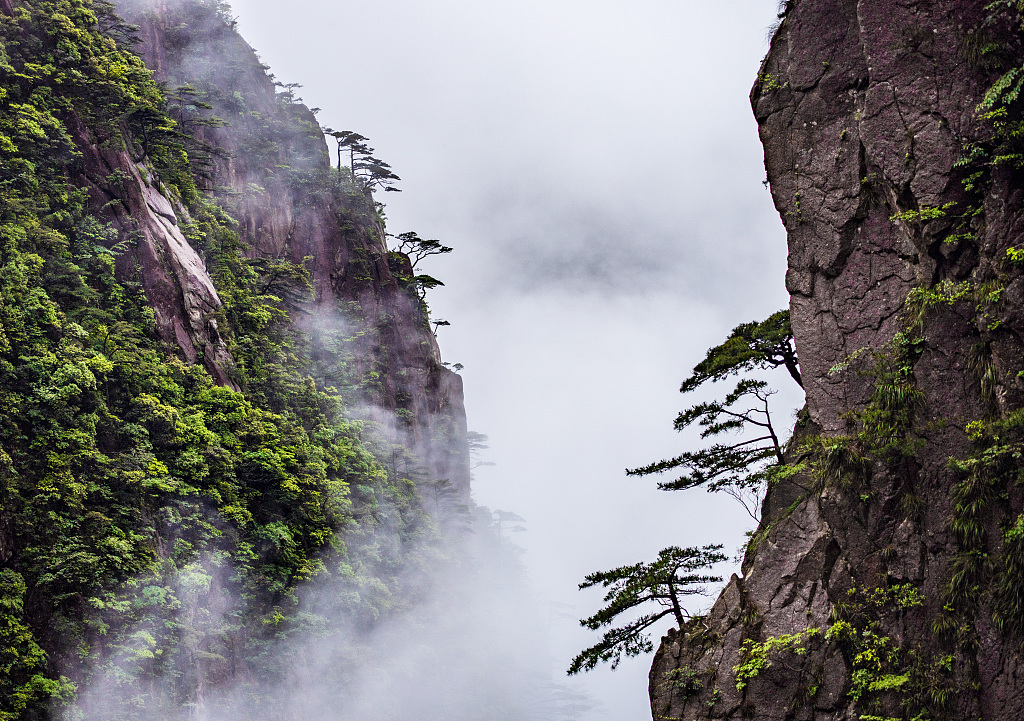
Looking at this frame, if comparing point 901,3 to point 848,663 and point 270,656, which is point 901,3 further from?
point 270,656

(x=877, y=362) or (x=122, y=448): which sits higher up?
(x=122, y=448)

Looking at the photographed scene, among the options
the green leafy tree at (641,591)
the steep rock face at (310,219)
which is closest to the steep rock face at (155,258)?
the steep rock face at (310,219)

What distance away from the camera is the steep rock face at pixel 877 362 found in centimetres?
931

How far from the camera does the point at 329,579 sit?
28.5 meters

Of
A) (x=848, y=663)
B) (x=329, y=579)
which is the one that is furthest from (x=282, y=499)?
(x=848, y=663)

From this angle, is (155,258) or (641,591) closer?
(641,591)

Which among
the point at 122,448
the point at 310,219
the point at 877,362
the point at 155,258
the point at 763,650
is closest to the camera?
the point at 877,362

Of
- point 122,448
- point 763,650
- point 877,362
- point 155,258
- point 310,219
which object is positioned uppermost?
point 310,219

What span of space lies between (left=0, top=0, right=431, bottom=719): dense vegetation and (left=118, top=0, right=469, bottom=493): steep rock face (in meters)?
6.02

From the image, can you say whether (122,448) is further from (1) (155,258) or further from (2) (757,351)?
(2) (757,351)

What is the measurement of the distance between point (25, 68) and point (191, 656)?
68.2 ft

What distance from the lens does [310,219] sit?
141 ft

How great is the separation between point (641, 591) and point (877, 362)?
546cm

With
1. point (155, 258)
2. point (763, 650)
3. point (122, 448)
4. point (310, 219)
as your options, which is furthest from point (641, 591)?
point (310, 219)
